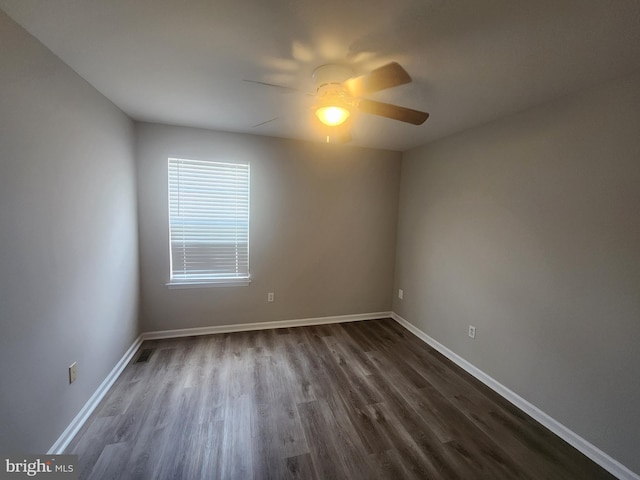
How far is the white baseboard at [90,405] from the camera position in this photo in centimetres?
155

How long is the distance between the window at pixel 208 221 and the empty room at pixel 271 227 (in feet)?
0.08

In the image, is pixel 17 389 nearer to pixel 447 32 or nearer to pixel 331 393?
pixel 331 393

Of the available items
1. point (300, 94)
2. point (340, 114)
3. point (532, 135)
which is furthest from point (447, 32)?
point (532, 135)

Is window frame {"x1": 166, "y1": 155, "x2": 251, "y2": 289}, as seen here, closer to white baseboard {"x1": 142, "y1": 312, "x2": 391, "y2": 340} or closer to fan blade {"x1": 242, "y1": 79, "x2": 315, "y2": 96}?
white baseboard {"x1": 142, "y1": 312, "x2": 391, "y2": 340}

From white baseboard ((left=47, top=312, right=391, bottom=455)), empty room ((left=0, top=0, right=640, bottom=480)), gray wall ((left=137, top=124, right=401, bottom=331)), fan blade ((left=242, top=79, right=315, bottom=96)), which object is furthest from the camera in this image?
gray wall ((left=137, top=124, right=401, bottom=331))

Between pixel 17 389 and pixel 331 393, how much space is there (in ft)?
6.22

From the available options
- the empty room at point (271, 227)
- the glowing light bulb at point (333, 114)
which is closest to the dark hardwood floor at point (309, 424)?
the empty room at point (271, 227)

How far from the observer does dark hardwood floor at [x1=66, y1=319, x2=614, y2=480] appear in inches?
60.6

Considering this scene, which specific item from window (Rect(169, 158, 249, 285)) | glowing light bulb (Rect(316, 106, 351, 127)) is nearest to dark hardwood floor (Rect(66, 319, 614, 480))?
window (Rect(169, 158, 249, 285))

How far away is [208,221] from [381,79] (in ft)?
7.79

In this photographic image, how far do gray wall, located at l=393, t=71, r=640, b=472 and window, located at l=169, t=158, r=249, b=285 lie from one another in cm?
235

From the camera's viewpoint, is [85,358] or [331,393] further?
[331,393]

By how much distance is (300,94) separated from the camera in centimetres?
195

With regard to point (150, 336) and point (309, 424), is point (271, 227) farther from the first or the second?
point (309, 424)
